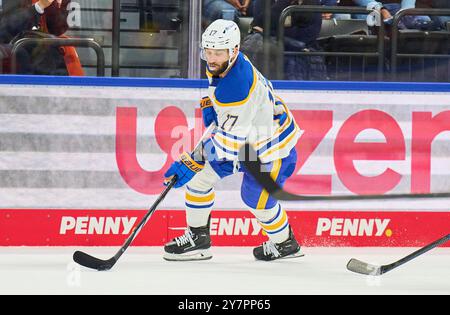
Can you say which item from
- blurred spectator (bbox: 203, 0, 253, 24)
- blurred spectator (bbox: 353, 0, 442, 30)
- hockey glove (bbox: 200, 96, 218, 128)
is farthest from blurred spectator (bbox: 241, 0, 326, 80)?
hockey glove (bbox: 200, 96, 218, 128)

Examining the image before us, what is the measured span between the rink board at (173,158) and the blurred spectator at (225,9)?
372mm

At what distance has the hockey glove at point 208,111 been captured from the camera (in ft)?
20.1

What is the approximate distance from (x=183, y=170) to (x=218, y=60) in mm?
561

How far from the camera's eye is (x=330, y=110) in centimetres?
675

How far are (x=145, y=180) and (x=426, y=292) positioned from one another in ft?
6.27

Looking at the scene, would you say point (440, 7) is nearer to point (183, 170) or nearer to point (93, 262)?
point (183, 170)

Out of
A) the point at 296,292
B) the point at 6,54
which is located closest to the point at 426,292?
the point at 296,292

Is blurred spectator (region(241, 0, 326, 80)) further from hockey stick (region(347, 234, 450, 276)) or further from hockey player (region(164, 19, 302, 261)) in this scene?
hockey stick (region(347, 234, 450, 276))

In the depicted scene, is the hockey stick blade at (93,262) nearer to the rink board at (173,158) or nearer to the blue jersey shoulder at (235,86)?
the rink board at (173,158)

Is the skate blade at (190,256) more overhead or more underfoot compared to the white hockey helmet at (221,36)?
more underfoot

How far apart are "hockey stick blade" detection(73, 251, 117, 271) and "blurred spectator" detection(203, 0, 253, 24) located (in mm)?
1476

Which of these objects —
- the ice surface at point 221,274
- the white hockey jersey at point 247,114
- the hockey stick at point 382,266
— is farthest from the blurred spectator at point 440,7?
the hockey stick at point 382,266

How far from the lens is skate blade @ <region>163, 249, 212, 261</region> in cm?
627
